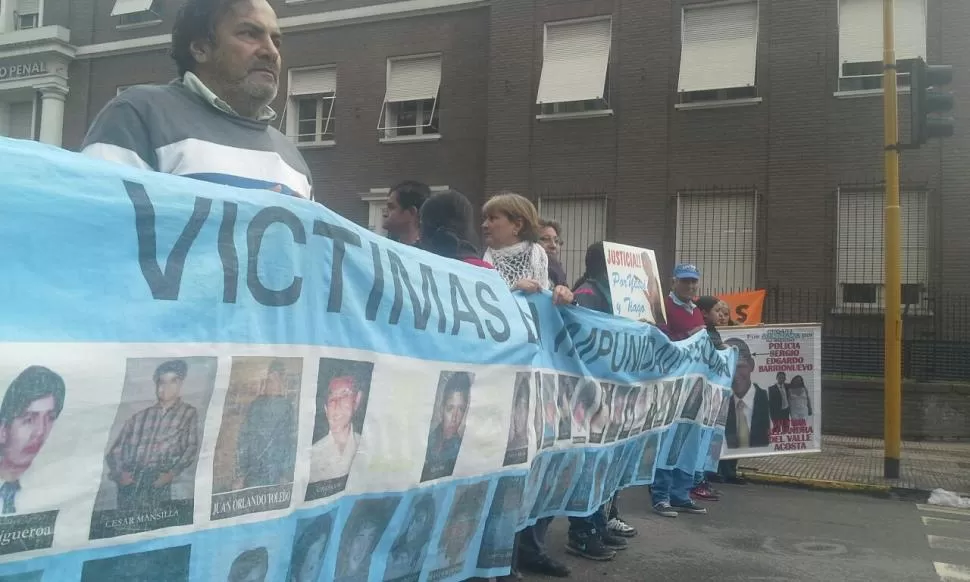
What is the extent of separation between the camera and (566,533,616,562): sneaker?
5.24 metres

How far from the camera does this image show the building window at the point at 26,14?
24.8m

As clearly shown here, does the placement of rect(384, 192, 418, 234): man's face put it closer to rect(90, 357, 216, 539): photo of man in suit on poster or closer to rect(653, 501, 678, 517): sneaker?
rect(90, 357, 216, 539): photo of man in suit on poster

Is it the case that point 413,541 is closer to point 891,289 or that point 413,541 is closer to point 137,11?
point 891,289

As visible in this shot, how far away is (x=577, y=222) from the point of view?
17125mm

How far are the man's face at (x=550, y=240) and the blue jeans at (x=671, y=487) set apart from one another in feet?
6.71

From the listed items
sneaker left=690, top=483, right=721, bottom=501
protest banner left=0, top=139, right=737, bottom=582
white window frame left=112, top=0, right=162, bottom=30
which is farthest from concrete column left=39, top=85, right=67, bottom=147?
protest banner left=0, top=139, right=737, bottom=582

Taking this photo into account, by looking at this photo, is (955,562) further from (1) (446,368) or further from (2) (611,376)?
(1) (446,368)

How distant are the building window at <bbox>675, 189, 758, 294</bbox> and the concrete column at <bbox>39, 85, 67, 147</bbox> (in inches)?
693

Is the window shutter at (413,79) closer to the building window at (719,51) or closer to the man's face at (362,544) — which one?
the building window at (719,51)

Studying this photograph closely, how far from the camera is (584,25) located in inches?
682

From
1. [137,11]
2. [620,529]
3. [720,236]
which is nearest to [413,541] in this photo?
[620,529]

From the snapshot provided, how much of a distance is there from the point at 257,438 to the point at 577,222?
15.4 metres

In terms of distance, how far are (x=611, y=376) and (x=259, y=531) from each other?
3.10m

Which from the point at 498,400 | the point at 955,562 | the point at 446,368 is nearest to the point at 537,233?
the point at 498,400
